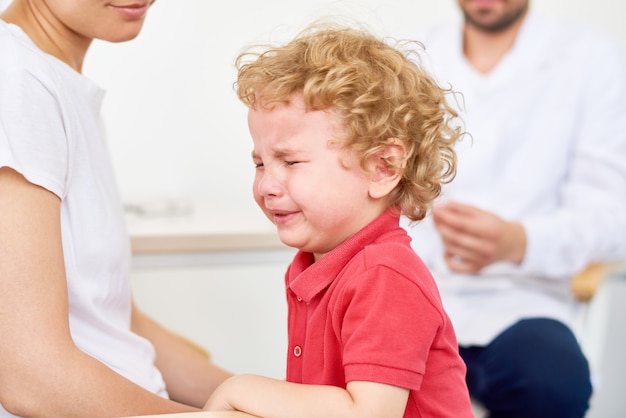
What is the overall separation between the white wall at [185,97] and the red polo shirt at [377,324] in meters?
1.55

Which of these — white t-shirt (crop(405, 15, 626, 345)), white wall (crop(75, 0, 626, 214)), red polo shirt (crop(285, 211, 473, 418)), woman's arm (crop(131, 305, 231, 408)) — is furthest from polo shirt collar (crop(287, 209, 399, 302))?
white wall (crop(75, 0, 626, 214))

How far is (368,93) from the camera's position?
942 millimetres

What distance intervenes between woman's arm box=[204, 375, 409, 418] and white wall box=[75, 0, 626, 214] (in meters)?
1.71

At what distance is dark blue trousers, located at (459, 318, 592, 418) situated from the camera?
5.70ft

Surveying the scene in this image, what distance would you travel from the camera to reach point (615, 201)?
205 centimetres

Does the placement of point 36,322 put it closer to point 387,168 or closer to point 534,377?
point 387,168

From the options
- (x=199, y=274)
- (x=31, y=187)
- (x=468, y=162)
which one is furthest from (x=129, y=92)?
(x=31, y=187)

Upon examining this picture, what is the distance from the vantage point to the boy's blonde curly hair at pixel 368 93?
0.94m

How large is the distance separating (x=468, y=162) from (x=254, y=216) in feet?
2.05

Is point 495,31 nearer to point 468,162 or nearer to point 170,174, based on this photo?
point 468,162

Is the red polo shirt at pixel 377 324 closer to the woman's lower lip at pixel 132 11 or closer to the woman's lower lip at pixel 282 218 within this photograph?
the woman's lower lip at pixel 282 218

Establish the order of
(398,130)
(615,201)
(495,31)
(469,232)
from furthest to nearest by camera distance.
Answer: (495,31)
(615,201)
(469,232)
(398,130)

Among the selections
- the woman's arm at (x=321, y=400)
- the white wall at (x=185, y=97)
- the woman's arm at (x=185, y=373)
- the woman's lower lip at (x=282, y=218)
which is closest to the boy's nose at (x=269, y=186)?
the woman's lower lip at (x=282, y=218)

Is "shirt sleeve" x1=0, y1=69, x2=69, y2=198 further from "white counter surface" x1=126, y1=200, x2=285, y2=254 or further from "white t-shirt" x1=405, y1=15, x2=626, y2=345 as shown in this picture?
"white t-shirt" x1=405, y1=15, x2=626, y2=345
